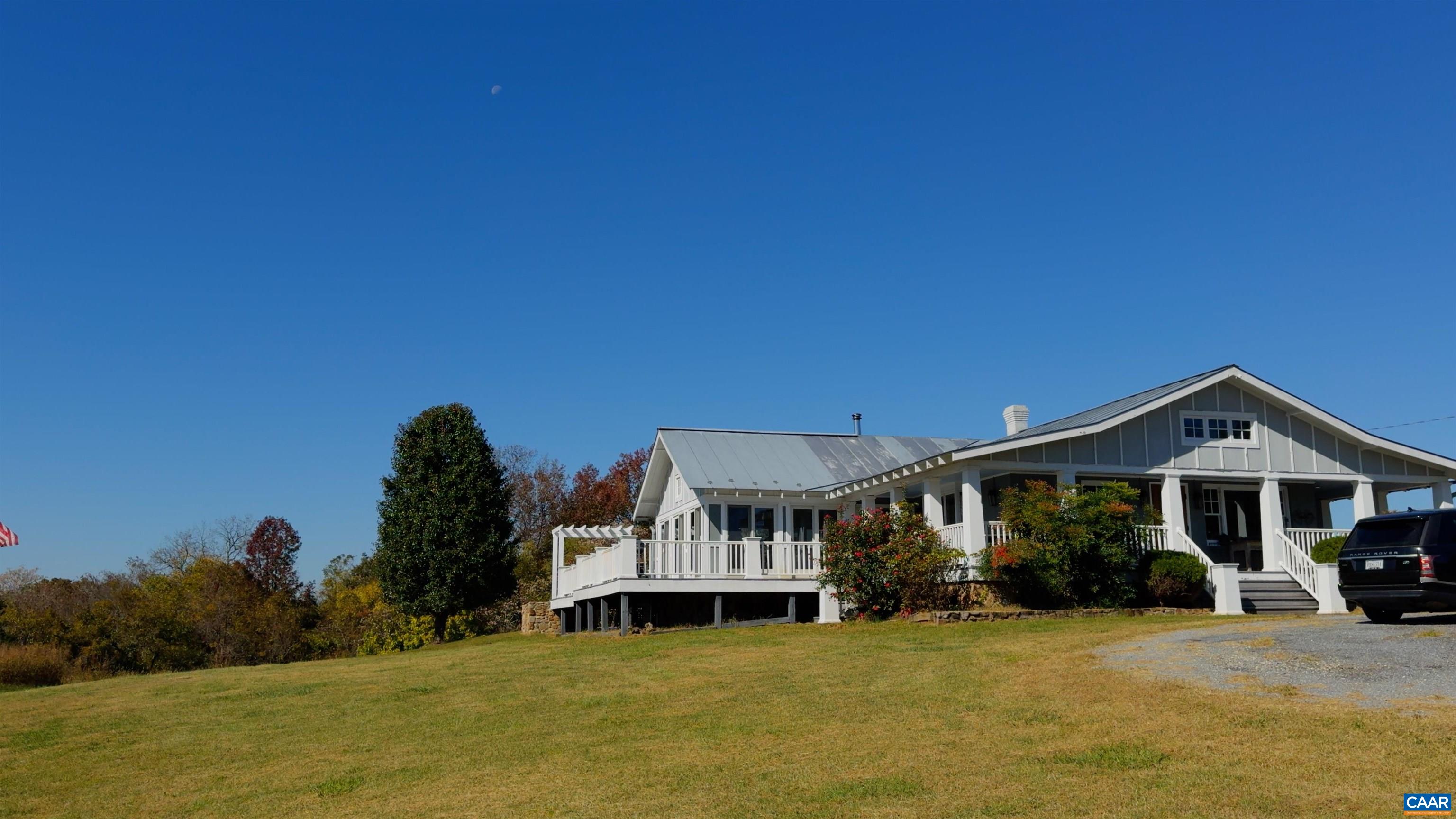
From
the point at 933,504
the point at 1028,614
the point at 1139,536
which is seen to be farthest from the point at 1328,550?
the point at 933,504

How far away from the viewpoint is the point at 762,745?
10.9m

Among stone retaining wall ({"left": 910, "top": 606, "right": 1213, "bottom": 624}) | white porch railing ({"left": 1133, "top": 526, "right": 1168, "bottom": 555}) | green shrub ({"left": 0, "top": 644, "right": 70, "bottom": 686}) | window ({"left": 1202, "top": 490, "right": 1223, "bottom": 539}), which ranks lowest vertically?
green shrub ({"left": 0, "top": 644, "right": 70, "bottom": 686})

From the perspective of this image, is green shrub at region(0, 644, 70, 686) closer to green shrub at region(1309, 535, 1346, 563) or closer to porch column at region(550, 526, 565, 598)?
porch column at region(550, 526, 565, 598)

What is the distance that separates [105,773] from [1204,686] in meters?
11.4

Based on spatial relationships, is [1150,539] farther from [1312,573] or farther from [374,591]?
[374,591]

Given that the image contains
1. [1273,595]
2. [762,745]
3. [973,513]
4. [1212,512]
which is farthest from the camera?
[1212,512]

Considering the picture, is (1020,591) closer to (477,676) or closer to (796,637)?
(796,637)

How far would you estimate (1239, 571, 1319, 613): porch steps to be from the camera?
2364 cm

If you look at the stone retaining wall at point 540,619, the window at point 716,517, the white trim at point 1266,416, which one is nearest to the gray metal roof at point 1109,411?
the white trim at point 1266,416

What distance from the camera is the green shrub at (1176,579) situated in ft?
76.4

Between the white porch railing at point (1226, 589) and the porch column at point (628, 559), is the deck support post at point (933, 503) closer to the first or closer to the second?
the white porch railing at point (1226, 589)

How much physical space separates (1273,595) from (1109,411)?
5304mm

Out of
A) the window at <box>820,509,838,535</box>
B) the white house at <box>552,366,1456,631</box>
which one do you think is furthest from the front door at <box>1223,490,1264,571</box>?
the window at <box>820,509,838,535</box>

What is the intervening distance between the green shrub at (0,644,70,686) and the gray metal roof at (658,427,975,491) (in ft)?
54.3
